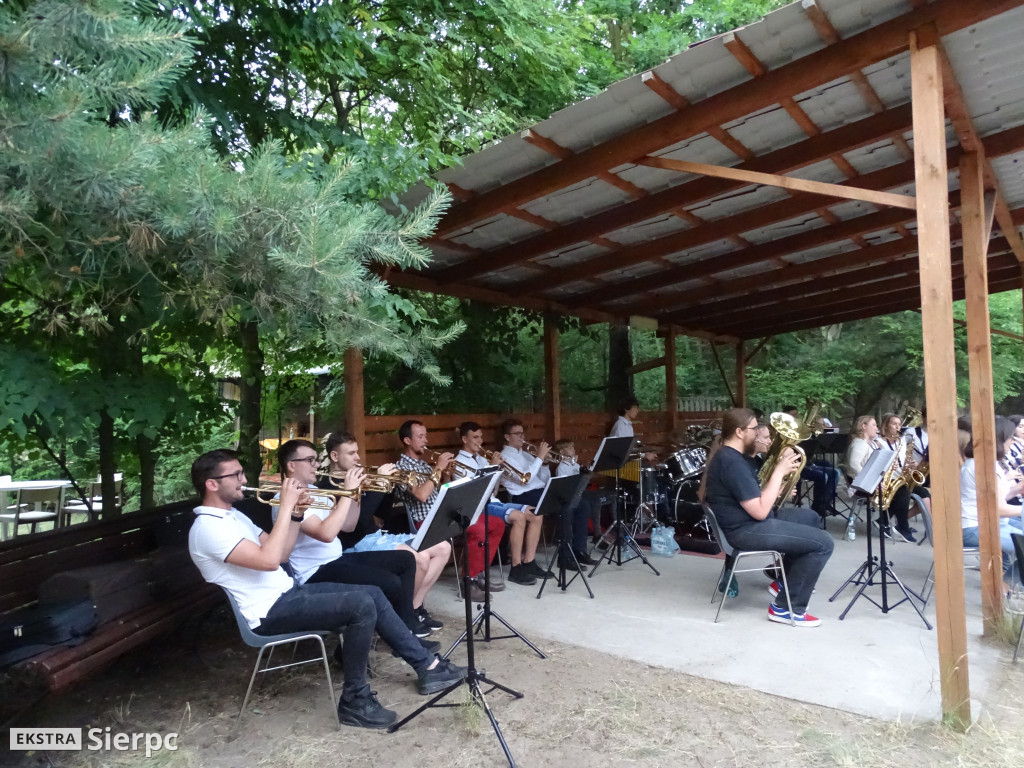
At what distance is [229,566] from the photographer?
3176 mm

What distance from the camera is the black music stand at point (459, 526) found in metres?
3.19

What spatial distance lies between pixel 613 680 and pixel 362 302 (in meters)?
2.36

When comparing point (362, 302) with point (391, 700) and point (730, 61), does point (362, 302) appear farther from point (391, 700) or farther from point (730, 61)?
point (730, 61)

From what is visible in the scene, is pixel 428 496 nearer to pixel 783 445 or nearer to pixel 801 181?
pixel 783 445

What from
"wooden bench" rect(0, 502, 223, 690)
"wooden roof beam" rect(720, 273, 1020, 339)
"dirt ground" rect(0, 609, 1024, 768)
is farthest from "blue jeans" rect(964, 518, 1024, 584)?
"wooden roof beam" rect(720, 273, 1020, 339)

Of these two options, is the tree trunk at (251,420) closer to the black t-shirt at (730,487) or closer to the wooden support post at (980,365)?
the black t-shirt at (730,487)

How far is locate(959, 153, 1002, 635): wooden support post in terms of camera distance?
4.41m

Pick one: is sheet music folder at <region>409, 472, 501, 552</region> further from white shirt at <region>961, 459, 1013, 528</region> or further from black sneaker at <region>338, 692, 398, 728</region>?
white shirt at <region>961, 459, 1013, 528</region>

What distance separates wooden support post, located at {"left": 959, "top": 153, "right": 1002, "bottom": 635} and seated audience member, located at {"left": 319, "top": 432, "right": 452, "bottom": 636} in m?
3.42

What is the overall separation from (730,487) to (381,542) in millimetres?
2289

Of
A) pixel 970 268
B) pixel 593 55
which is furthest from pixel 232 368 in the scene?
pixel 593 55

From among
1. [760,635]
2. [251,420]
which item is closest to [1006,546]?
[760,635]

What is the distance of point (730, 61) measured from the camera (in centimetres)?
370

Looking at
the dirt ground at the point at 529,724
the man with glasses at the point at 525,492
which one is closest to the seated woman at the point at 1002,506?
the dirt ground at the point at 529,724
